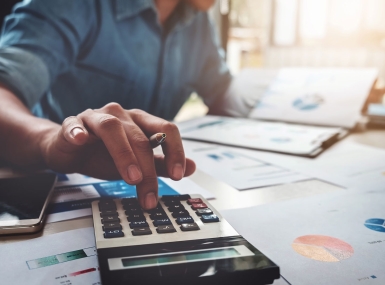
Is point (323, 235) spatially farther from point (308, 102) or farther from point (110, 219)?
point (308, 102)

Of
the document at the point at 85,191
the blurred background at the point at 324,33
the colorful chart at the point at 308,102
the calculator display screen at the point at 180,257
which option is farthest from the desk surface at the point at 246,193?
the blurred background at the point at 324,33

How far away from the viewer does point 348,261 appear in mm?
299

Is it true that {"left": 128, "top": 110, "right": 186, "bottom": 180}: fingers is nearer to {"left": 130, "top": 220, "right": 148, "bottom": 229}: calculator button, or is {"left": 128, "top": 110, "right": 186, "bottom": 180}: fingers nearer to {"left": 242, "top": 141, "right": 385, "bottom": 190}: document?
{"left": 130, "top": 220, "right": 148, "bottom": 229}: calculator button

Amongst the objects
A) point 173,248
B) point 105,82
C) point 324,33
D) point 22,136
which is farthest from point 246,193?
point 324,33

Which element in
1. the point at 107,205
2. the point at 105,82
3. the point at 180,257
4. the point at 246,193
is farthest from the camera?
the point at 105,82

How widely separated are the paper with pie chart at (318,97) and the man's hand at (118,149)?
0.57 metres

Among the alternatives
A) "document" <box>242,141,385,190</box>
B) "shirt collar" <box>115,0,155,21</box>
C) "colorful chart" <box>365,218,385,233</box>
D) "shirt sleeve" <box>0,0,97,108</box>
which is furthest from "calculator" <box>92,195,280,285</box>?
"shirt collar" <box>115,0,155,21</box>

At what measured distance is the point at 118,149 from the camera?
374 mm

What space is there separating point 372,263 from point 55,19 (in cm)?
70

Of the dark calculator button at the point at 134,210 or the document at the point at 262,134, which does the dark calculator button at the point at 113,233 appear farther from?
the document at the point at 262,134

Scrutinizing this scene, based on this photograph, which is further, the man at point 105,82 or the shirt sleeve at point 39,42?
the shirt sleeve at point 39,42

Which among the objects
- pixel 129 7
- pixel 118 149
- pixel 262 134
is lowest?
pixel 262 134

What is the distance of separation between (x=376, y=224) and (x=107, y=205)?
28 cm

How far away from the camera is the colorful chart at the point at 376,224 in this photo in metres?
0.36
